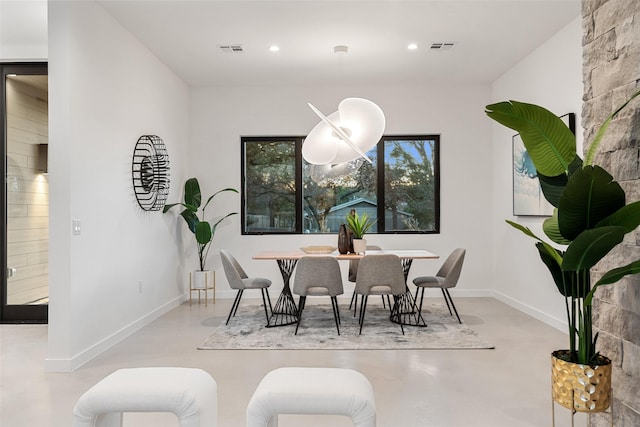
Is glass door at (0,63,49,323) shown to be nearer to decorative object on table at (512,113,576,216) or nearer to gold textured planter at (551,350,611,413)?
gold textured planter at (551,350,611,413)

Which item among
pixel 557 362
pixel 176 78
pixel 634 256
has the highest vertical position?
pixel 176 78

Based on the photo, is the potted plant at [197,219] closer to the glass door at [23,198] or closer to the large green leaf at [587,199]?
the glass door at [23,198]

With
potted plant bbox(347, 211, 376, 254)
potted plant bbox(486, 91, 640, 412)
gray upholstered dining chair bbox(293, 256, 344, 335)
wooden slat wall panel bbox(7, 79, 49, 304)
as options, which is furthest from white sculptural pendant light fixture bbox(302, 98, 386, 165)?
wooden slat wall panel bbox(7, 79, 49, 304)

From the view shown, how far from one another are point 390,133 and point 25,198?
14.9ft

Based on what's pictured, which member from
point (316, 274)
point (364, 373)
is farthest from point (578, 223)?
point (316, 274)

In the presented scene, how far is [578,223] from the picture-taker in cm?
192

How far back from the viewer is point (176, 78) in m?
6.11

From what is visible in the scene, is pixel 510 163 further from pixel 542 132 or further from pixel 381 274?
pixel 542 132

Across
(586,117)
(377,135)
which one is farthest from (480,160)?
(586,117)

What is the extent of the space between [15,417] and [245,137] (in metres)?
4.68

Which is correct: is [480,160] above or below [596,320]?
above

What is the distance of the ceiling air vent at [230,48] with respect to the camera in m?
5.04

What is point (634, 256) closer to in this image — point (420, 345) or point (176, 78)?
point (420, 345)

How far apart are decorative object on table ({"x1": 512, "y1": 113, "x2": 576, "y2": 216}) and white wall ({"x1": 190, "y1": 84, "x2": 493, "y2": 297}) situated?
903 millimetres
